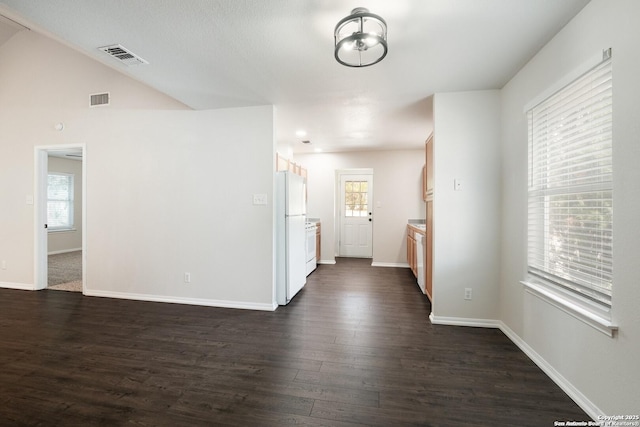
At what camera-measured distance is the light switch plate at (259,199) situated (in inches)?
135

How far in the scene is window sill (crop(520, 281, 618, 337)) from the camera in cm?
152

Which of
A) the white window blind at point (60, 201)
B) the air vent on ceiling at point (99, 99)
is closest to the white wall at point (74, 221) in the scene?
the white window blind at point (60, 201)

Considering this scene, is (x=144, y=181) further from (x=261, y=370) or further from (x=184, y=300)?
(x=261, y=370)

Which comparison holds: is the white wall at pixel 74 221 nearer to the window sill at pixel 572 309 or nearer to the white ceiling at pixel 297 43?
the white ceiling at pixel 297 43

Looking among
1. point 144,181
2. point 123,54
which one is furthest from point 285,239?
point 123,54

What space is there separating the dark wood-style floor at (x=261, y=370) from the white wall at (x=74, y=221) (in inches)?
190

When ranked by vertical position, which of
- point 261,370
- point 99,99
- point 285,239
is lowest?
point 261,370

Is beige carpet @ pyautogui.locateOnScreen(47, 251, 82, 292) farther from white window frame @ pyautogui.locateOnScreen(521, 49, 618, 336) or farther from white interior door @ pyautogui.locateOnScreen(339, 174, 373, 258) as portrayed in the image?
white window frame @ pyautogui.locateOnScreen(521, 49, 618, 336)

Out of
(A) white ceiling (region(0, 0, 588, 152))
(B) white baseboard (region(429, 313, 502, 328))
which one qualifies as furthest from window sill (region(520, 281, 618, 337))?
(A) white ceiling (region(0, 0, 588, 152))

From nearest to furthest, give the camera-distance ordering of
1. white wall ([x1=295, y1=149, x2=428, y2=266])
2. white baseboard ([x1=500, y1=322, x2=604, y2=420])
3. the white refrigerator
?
white baseboard ([x1=500, y1=322, x2=604, y2=420]), the white refrigerator, white wall ([x1=295, y1=149, x2=428, y2=266])

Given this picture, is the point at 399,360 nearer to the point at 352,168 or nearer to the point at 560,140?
the point at 560,140

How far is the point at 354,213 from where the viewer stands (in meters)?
6.99

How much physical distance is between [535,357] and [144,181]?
469 cm

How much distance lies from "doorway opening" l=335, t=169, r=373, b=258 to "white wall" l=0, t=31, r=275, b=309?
3713mm
